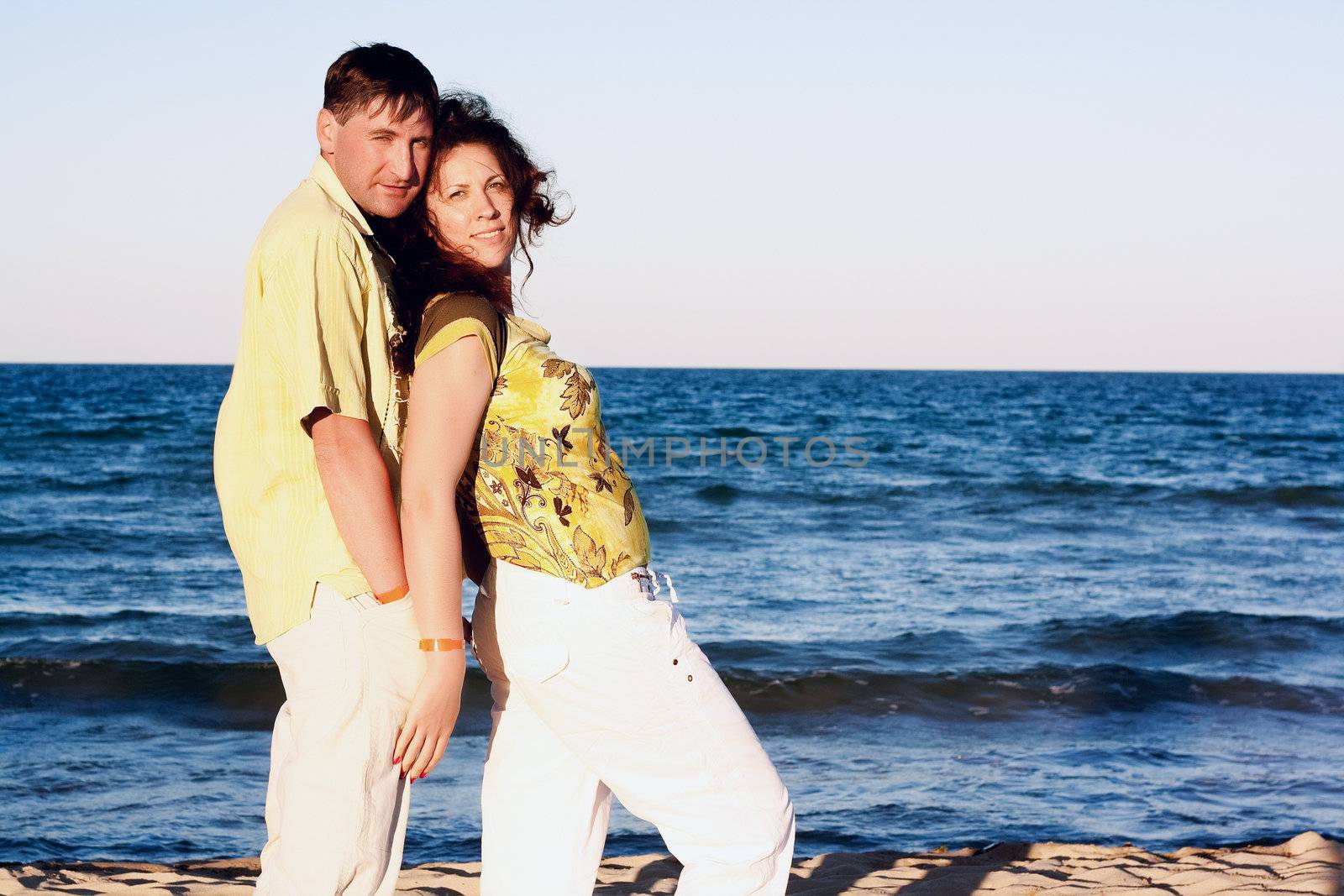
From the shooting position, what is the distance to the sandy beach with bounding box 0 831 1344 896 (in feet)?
12.9

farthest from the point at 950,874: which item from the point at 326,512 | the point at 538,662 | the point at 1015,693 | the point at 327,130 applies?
the point at 327,130

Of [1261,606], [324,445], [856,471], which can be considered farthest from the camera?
[856,471]

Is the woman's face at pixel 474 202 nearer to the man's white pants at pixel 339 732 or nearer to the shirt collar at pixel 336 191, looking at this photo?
the shirt collar at pixel 336 191

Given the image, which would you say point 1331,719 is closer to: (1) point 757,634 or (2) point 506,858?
(1) point 757,634

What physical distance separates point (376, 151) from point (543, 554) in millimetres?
759

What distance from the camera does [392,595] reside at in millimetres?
1983

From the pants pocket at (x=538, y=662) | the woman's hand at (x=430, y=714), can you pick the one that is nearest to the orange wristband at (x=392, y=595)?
the woman's hand at (x=430, y=714)

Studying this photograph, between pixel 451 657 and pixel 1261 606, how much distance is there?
9490 mm

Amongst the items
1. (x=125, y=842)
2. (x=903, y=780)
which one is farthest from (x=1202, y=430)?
(x=125, y=842)

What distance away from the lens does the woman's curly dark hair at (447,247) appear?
6.84ft

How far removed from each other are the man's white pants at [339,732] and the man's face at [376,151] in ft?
2.30

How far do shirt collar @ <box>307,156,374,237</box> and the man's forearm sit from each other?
0.36 m

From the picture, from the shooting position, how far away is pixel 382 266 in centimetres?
210

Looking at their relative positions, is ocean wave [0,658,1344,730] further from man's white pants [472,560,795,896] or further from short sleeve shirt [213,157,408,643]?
short sleeve shirt [213,157,408,643]
